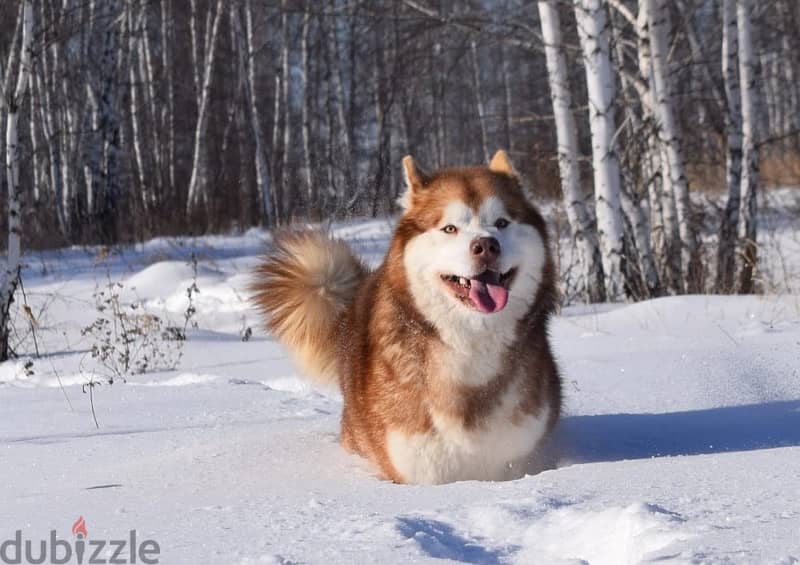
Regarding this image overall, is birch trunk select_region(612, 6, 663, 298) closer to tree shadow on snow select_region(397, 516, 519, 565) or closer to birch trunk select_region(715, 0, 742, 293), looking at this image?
birch trunk select_region(715, 0, 742, 293)

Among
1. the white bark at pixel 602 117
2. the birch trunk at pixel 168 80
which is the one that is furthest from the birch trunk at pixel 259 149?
the white bark at pixel 602 117

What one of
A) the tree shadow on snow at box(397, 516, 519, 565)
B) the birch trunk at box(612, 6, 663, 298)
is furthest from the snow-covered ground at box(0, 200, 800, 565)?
the birch trunk at box(612, 6, 663, 298)

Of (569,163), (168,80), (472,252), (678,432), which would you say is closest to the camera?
(472,252)

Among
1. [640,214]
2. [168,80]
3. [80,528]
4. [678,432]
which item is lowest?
[678,432]

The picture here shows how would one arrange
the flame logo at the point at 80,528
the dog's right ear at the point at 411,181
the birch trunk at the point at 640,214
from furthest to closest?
the birch trunk at the point at 640,214, the dog's right ear at the point at 411,181, the flame logo at the point at 80,528

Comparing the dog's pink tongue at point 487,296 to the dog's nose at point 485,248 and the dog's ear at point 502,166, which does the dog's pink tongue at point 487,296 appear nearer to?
the dog's nose at point 485,248

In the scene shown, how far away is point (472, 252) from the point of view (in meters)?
3.11

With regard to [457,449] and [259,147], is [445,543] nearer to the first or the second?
[457,449]

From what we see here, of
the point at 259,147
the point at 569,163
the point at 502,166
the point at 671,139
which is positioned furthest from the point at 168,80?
the point at 502,166

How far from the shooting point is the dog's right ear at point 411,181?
3475mm

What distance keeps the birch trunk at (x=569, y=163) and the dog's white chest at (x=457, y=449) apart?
5024 millimetres

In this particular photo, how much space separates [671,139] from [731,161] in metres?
1.44

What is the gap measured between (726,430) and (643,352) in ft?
4.41

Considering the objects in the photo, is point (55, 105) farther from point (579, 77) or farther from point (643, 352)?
point (643, 352)
